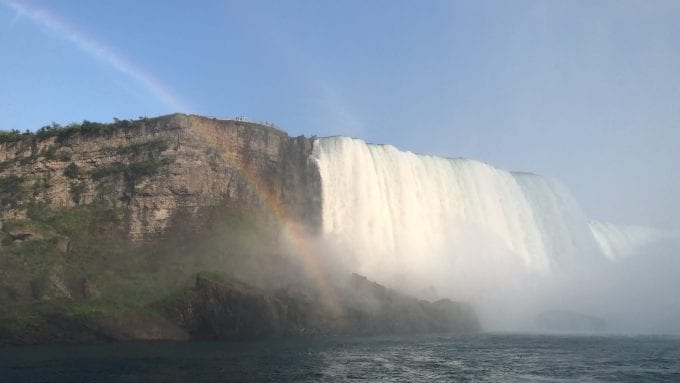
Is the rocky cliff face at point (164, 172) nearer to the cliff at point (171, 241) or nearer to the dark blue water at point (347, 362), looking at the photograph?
the cliff at point (171, 241)

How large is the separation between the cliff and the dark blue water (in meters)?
4.75

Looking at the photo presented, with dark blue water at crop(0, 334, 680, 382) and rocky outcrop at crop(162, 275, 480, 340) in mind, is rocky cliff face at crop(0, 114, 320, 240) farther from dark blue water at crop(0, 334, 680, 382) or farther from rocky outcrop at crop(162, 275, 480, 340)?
dark blue water at crop(0, 334, 680, 382)

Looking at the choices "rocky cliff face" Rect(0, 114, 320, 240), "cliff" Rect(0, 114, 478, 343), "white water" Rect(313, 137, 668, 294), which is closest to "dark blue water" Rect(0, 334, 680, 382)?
"cliff" Rect(0, 114, 478, 343)

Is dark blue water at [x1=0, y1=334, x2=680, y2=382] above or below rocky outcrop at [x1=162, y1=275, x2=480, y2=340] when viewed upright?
below

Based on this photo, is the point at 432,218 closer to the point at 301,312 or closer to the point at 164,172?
the point at 301,312

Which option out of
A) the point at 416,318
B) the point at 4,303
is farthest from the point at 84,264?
the point at 416,318

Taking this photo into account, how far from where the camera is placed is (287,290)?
1756 inches

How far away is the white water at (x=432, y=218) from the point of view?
5853 centimetres

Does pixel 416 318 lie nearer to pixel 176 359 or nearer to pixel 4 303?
pixel 176 359

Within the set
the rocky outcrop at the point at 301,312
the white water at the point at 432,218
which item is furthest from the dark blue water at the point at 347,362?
the white water at the point at 432,218

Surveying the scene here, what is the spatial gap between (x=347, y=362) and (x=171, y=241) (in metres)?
30.7

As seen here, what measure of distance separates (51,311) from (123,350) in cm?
993

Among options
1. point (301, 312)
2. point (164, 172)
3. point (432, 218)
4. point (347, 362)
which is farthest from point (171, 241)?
point (347, 362)

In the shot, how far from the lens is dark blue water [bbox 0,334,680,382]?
23.3 metres
